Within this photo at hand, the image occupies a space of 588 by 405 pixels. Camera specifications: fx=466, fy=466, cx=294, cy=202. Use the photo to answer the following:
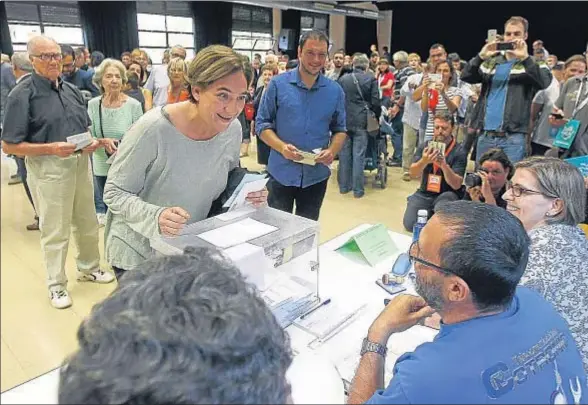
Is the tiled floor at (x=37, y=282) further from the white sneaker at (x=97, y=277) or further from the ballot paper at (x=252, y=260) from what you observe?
the ballot paper at (x=252, y=260)

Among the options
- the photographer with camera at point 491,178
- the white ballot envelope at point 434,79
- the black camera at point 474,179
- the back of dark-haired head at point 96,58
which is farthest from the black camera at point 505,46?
the back of dark-haired head at point 96,58

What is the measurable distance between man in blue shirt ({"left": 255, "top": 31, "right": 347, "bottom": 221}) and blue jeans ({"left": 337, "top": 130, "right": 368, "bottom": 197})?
214cm

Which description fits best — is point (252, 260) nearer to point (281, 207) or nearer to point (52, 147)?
point (281, 207)

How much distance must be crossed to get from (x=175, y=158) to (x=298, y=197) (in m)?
1.22

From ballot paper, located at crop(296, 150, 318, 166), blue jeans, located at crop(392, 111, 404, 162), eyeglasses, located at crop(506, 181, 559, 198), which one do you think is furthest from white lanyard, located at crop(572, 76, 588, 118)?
blue jeans, located at crop(392, 111, 404, 162)

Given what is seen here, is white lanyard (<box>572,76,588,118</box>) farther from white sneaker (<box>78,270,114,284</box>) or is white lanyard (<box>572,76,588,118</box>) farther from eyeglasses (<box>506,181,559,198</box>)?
white sneaker (<box>78,270,114,284</box>)

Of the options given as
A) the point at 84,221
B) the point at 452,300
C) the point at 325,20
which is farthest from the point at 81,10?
the point at 452,300

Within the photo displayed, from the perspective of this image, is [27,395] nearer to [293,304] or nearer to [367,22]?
[293,304]

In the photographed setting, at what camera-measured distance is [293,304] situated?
4.49 feet

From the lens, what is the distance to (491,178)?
8.73ft

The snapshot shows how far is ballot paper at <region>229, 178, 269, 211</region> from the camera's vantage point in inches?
56.8

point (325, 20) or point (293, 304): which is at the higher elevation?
point (325, 20)

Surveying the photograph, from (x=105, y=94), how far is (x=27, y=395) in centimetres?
259

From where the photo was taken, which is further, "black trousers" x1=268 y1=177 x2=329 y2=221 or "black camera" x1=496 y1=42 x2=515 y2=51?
"black camera" x1=496 y1=42 x2=515 y2=51
